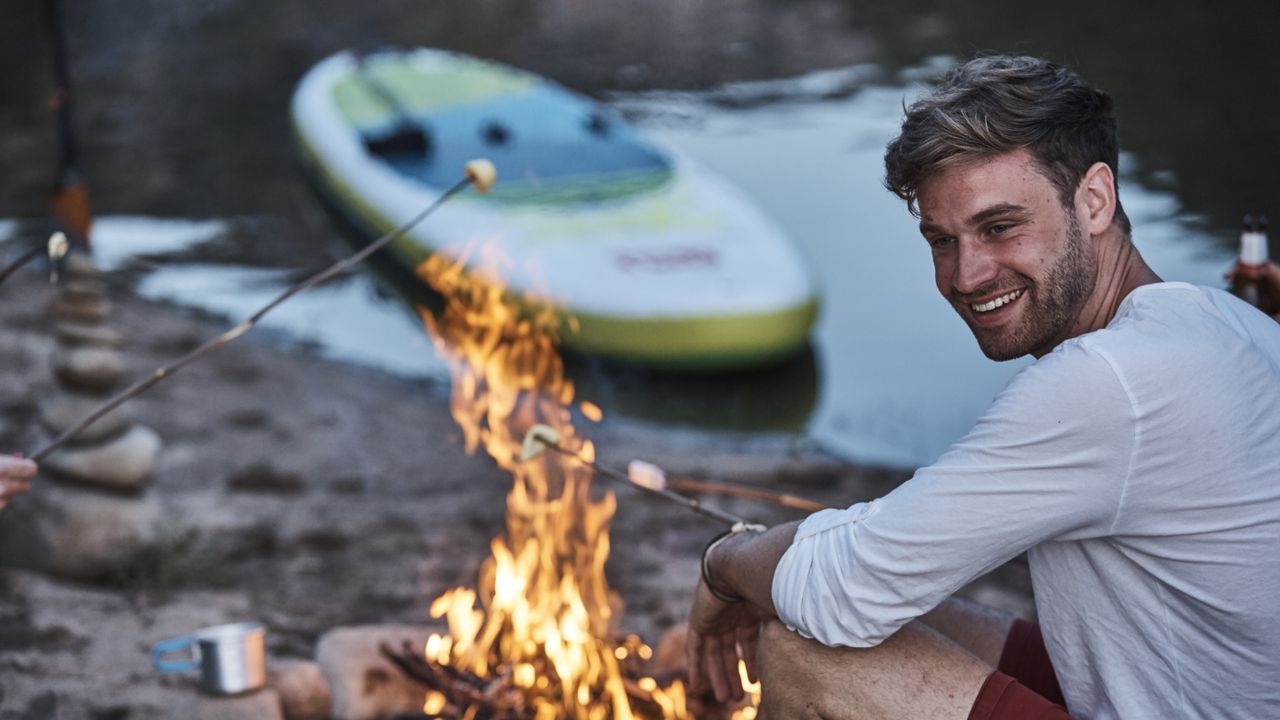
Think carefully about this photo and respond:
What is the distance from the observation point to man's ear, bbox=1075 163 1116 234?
2.32 meters

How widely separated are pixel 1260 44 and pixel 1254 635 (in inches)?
643

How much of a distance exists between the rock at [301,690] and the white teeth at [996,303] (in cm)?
221

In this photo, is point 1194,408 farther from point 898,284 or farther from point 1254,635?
point 898,284

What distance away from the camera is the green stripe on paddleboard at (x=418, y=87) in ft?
39.0

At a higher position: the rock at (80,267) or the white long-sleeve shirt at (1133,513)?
the white long-sleeve shirt at (1133,513)

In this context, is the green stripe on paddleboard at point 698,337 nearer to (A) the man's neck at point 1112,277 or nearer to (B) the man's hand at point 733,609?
(B) the man's hand at point 733,609

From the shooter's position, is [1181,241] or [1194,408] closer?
[1194,408]

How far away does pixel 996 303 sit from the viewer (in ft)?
7.86

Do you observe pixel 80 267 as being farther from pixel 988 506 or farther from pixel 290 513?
pixel 988 506

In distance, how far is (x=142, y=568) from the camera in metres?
4.90

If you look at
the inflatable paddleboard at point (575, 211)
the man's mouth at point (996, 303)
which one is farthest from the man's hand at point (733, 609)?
the inflatable paddleboard at point (575, 211)

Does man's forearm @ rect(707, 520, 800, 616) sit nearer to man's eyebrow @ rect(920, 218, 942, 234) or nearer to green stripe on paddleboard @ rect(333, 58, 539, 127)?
man's eyebrow @ rect(920, 218, 942, 234)

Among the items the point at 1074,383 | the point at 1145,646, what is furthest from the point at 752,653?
the point at 1074,383

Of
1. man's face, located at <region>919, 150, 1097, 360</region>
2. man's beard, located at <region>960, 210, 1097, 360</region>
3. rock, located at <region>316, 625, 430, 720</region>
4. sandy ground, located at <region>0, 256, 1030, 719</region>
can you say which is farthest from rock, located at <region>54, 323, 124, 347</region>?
man's beard, located at <region>960, 210, 1097, 360</region>
